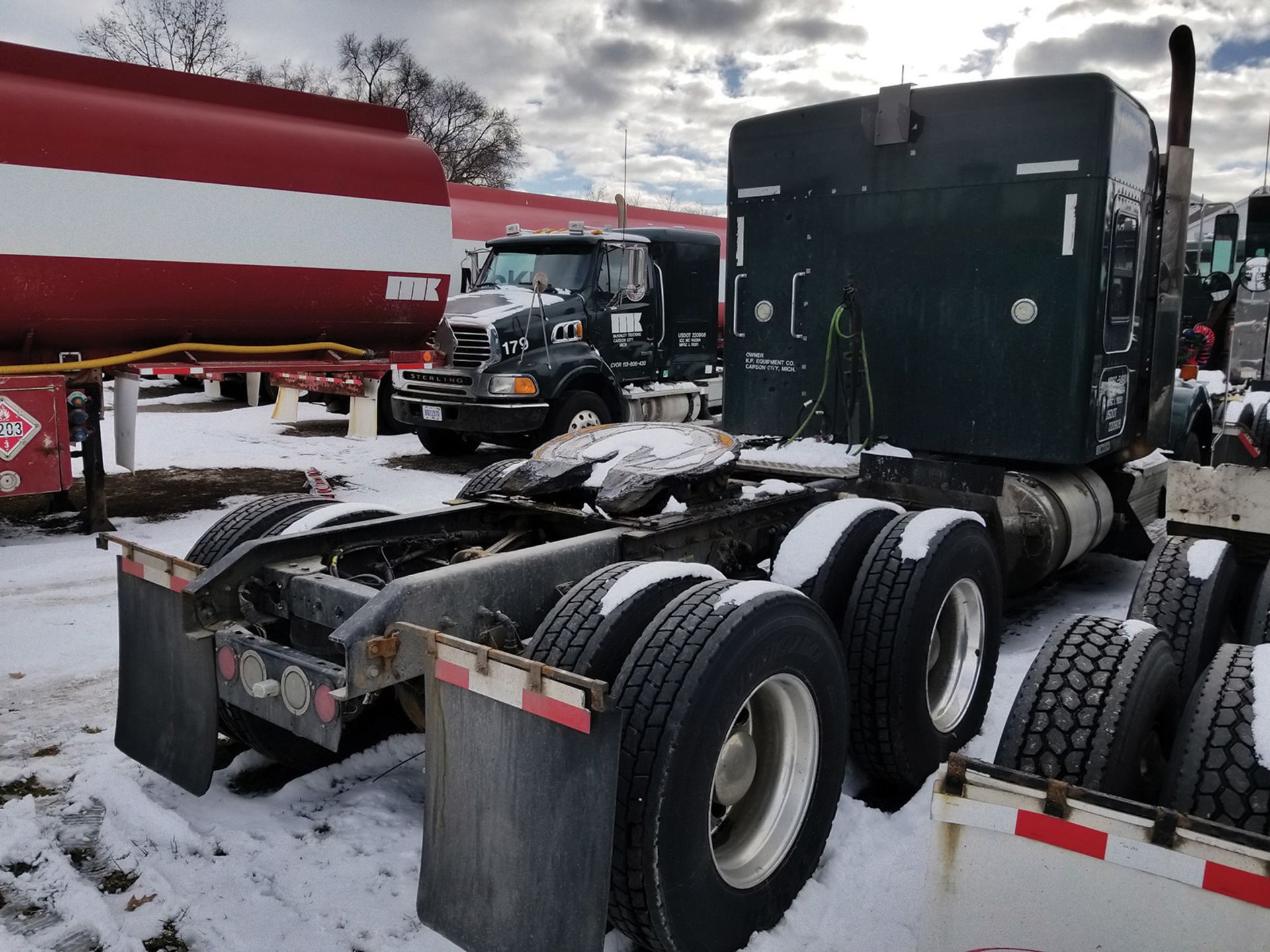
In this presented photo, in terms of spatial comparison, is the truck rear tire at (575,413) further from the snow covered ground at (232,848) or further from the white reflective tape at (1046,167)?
the white reflective tape at (1046,167)

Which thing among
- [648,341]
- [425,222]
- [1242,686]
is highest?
[425,222]

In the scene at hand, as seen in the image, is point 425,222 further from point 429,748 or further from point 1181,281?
point 429,748

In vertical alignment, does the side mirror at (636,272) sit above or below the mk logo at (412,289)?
above

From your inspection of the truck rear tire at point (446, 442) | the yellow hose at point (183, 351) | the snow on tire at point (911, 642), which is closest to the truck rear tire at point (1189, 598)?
the snow on tire at point (911, 642)

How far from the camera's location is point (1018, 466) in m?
5.59

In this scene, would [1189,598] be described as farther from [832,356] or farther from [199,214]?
[199,214]

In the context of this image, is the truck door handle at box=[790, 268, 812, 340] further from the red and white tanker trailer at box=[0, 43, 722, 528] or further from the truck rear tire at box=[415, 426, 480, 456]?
the truck rear tire at box=[415, 426, 480, 456]

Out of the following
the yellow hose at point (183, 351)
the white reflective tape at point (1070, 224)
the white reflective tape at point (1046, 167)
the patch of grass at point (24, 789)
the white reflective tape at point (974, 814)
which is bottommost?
the patch of grass at point (24, 789)

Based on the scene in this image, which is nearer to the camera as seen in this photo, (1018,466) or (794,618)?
(794,618)

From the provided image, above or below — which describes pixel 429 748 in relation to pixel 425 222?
below

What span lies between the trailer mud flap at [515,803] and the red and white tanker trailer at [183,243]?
17.4 ft

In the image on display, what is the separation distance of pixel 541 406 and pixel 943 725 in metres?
7.13

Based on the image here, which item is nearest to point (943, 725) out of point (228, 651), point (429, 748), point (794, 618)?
point (794, 618)

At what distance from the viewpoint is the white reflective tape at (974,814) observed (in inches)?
87.3
